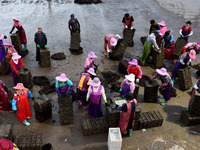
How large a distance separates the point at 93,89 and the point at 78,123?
1.42 metres

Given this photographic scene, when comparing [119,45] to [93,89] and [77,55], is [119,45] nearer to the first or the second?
[77,55]

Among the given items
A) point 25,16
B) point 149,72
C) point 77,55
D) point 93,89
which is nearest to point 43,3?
point 25,16

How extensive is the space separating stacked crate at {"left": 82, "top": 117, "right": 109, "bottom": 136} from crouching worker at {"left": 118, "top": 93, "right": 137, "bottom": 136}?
0.57 meters

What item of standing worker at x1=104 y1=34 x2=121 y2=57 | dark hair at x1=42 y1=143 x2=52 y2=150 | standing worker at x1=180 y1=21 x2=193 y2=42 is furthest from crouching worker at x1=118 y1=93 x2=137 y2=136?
standing worker at x1=180 y1=21 x2=193 y2=42

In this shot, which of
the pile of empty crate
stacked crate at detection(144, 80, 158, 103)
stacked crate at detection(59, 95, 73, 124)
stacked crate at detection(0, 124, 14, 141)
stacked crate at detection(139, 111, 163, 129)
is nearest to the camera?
stacked crate at detection(0, 124, 14, 141)

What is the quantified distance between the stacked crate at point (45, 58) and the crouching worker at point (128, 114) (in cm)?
524

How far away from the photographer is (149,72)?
10.1 metres

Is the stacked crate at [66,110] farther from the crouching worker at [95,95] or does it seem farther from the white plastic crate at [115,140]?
the white plastic crate at [115,140]

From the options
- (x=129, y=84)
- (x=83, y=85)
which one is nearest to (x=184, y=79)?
(x=129, y=84)

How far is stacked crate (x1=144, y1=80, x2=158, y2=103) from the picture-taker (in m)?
7.81

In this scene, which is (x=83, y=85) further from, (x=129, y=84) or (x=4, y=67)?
(x=4, y=67)

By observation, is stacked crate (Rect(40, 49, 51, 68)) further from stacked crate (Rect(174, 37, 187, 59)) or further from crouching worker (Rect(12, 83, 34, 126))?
stacked crate (Rect(174, 37, 187, 59))

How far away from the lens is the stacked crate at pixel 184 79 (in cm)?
870

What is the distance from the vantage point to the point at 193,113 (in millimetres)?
→ 7016
